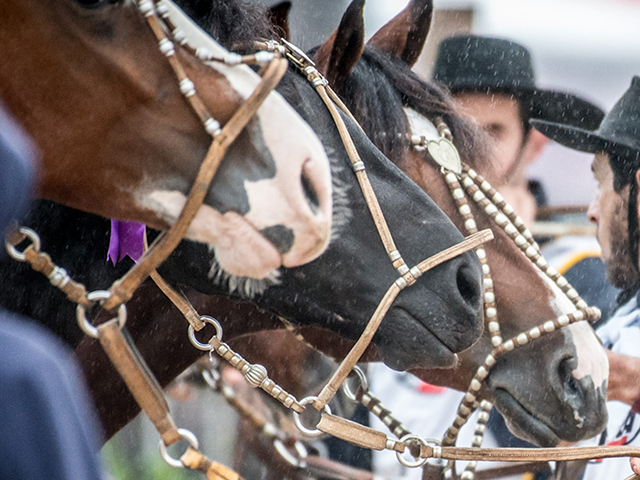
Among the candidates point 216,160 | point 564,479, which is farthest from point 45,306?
point 564,479

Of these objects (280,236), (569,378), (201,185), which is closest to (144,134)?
(201,185)

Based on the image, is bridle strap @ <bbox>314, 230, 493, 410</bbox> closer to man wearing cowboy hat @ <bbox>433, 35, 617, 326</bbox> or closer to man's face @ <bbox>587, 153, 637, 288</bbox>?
man's face @ <bbox>587, 153, 637, 288</bbox>

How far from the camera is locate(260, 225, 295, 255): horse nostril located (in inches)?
38.7

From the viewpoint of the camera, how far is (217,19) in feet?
3.79

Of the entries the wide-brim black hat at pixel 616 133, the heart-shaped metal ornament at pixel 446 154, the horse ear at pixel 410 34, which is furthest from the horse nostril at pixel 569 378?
the wide-brim black hat at pixel 616 133

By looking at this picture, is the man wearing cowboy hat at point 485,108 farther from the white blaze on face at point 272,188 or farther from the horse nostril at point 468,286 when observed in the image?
the white blaze on face at point 272,188

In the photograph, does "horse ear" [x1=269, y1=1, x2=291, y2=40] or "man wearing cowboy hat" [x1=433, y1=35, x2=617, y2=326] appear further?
"man wearing cowboy hat" [x1=433, y1=35, x2=617, y2=326]

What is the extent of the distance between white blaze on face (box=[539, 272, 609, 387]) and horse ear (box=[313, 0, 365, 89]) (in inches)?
23.2

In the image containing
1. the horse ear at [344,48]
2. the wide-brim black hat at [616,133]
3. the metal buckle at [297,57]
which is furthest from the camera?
the wide-brim black hat at [616,133]

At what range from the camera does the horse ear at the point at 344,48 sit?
53.7 inches

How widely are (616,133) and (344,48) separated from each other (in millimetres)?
1122

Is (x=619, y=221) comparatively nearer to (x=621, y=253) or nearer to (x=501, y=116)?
(x=621, y=253)

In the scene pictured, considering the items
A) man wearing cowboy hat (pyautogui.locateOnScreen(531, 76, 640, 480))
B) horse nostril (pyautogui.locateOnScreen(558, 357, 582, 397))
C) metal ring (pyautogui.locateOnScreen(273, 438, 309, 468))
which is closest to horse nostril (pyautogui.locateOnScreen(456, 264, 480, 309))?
horse nostril (pyautogui.locateOnScreen(558, 357, 582, 397))

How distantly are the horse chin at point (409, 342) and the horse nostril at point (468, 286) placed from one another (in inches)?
3.5
